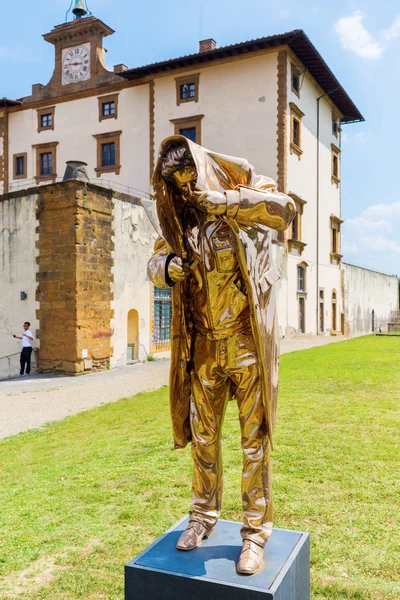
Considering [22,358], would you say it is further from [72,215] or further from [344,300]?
[344,300]

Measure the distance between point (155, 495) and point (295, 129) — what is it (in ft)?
76.6

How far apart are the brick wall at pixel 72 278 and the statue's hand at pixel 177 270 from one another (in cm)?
1173

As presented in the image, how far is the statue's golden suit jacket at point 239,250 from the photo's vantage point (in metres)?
2.77

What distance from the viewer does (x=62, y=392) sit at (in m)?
12.0

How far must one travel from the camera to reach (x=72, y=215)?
14539 millimetres

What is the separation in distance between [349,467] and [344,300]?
97.3 feet

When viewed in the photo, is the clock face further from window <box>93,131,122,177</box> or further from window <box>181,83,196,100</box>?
window <box>181,83,196,100</box>

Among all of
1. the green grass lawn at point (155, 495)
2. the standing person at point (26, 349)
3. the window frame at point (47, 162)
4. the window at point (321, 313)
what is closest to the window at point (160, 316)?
the standing person at point (26, 349)

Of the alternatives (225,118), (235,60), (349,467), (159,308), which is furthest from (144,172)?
(349,467)

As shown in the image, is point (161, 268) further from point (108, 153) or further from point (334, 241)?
point (334, 241)

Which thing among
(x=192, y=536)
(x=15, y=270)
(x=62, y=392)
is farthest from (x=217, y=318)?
(x=15, y=270)

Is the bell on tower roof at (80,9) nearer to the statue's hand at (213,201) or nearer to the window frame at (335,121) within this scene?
the window frame at (335,121)

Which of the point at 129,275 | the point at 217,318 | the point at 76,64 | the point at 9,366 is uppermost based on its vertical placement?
the point at 76,64

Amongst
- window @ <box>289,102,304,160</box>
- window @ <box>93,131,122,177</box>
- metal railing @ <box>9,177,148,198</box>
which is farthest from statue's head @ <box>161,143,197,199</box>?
window @ <box>93,131,122,177</box>
